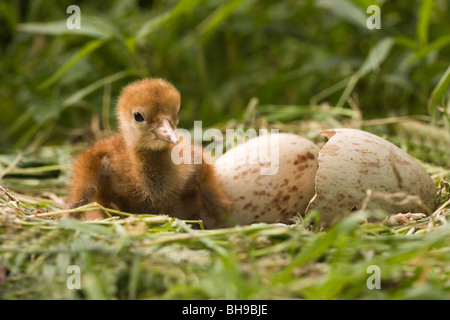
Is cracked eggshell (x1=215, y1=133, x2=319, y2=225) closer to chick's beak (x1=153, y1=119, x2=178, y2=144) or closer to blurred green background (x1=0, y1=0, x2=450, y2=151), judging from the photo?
chick's beak (x1=153, y1=119, x2=178, y2=144)

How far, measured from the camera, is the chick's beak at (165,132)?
5.50 ft

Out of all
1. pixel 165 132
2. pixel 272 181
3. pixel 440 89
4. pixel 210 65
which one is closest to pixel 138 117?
A: pixel 165 132

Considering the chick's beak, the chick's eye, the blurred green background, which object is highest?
the blurred green background

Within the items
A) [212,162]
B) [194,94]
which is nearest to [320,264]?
[212,162]

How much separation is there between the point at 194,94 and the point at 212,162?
147 cm

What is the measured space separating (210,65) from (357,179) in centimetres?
203

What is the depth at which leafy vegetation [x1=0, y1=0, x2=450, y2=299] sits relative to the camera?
1.17 m

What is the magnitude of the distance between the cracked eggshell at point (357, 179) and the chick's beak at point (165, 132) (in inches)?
16.6

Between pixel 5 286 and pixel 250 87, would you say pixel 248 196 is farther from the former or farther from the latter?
pixel 250 87

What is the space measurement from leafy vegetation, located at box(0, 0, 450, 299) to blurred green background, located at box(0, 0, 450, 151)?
12 mm

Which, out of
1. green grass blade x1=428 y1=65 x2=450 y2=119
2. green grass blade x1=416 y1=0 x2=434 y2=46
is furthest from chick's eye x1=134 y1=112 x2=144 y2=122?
green grass blade x1=416 y1=0 x2=434 y2=46

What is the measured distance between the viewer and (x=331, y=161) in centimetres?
164

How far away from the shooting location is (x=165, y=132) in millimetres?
1701
